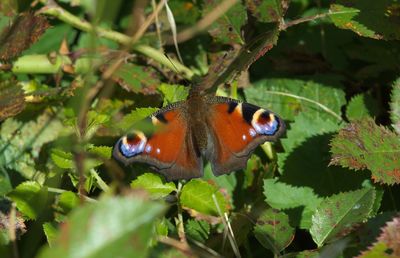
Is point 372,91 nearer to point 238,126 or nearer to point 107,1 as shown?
point 238,126

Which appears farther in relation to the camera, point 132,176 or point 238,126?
point 132,176

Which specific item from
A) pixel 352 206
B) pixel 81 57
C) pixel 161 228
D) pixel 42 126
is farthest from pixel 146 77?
pixel 352 206

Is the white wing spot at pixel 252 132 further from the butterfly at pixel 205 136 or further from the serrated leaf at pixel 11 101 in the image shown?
the serrated leaf at pixel 11 101

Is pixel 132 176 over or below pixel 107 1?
below

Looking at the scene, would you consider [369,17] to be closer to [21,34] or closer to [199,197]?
[199,197]

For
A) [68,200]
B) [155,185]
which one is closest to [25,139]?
[68,200]

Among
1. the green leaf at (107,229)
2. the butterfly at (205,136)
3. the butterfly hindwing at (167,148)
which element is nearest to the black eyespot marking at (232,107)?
the butterfly at (205,136)
